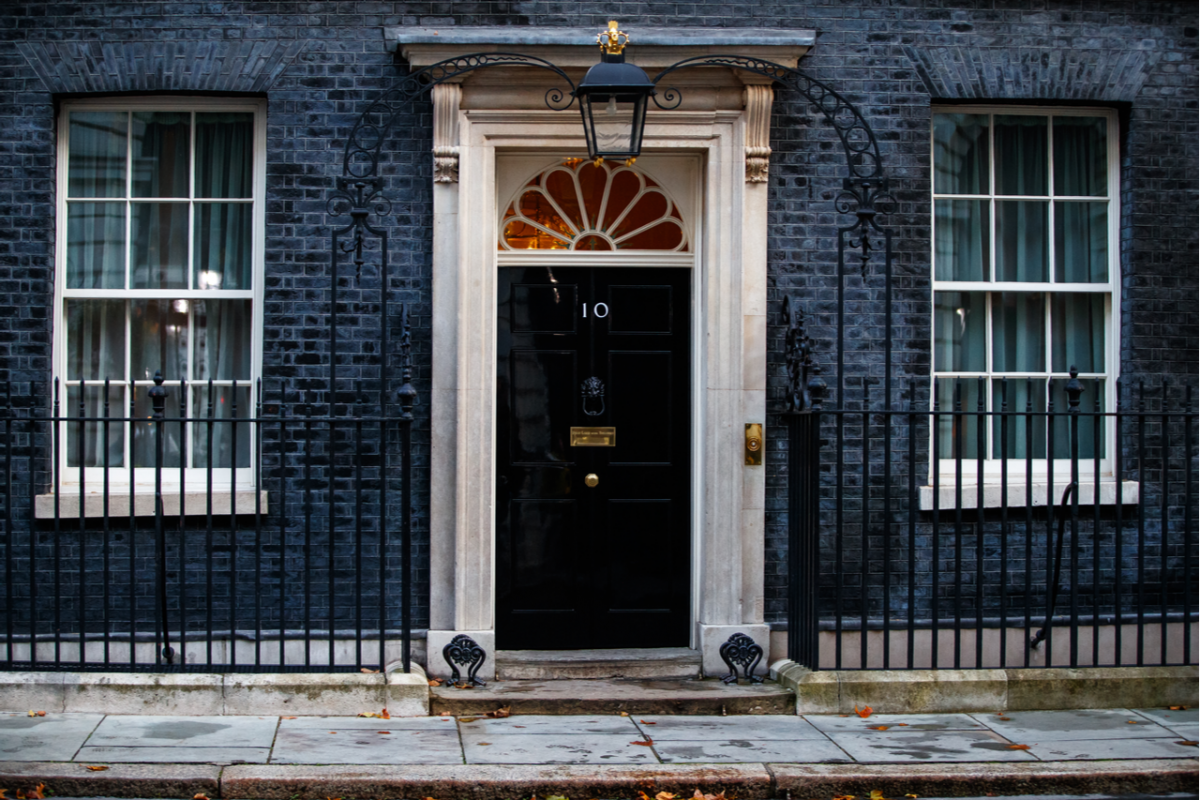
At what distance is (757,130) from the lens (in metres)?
7.46

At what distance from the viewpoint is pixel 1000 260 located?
802cm

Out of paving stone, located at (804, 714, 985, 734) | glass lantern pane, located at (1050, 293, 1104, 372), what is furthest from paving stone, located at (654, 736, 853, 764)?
glass lantern pane, located at (1050, 293, 1104, 372)

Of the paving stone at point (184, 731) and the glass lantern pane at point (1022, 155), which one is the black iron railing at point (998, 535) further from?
the paving stone at point (184, 731)

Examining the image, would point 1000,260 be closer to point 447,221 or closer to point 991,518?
point 991,518

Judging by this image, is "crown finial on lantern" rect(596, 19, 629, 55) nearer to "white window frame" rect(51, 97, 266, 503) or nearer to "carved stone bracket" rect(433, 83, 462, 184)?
"carved stone bracket" rect(433, 83, 462, 184)

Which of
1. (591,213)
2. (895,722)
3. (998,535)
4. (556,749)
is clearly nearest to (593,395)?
(591,213)

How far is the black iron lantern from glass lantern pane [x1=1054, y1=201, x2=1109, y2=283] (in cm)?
305

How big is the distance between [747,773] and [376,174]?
3.99 metres

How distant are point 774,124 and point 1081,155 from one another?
2099 mm

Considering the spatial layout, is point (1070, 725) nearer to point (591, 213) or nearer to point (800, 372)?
point (800, 372)

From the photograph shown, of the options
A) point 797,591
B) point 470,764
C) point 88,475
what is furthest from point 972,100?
point 88,475

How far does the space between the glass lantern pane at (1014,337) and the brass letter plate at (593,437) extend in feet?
8.33

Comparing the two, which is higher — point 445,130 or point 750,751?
point 445,130

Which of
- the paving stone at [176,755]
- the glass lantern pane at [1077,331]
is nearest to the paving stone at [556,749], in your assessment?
the paving stone at [176,755]
